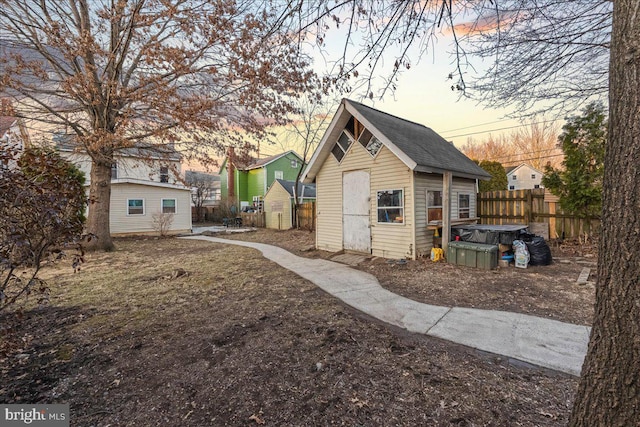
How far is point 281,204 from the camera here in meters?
19.8

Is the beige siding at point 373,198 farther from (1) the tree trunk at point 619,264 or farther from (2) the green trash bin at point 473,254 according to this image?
(1) the tree trunk at point 619,264

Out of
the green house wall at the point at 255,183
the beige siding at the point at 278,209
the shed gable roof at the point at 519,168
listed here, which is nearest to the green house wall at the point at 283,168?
the green house wall at the point at 255,183

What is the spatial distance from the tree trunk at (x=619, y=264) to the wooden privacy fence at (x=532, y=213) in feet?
33.2

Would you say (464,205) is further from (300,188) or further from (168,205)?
(168,205)

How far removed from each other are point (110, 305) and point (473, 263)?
26.6 ft

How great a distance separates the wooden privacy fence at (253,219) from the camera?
862 inches

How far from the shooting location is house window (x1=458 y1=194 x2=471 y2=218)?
10180mm

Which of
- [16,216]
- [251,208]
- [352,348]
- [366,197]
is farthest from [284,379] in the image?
[251,208]

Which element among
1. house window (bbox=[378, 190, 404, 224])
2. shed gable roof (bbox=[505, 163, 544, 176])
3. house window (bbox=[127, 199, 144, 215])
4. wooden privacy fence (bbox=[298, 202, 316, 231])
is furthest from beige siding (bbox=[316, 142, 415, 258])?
shed gable roof (bbox=[505, 163, 544, 176])

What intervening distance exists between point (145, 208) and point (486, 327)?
18.9 metres

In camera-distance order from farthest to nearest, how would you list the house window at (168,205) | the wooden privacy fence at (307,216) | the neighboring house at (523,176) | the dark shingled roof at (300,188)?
the neighboring house at (523,176)
the dark shingled roof at (300,188)
the house window at (168,205)
the wooden privacy fence at (307,216)

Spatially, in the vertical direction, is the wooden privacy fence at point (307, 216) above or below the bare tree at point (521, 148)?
below

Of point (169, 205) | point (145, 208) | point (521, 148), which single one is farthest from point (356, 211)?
point (521, 148)

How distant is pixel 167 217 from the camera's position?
1753 centimetres
